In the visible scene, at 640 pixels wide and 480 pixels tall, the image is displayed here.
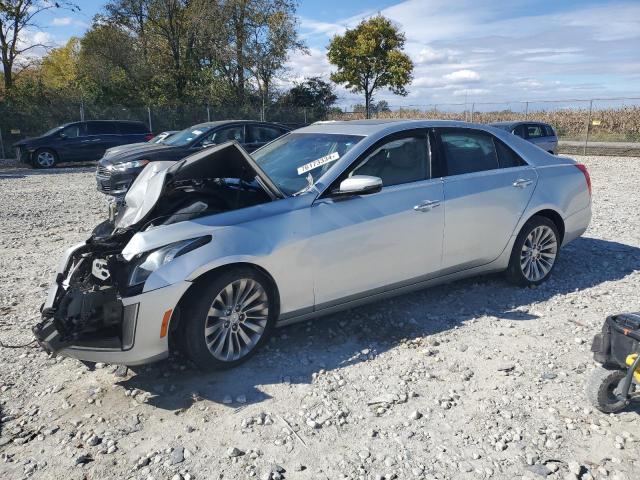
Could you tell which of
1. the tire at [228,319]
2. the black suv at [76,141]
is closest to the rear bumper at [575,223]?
the tire at [228,319]

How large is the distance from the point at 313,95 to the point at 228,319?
3116cm

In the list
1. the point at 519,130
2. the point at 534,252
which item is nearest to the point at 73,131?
the point at 519,130

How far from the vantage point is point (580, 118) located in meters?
29.0

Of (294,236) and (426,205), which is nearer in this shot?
(294,236)

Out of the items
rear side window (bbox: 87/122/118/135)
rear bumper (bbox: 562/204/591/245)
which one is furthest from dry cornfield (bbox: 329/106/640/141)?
rear bumper (bbox: 562/204/591/245)

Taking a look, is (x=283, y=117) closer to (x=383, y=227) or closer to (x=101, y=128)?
(x=101, y=128)

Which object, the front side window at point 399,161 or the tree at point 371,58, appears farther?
the tree at point 371,58

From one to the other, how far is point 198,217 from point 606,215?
742 cm

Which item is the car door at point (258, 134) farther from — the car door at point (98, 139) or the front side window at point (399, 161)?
the car door at point (98, 139)

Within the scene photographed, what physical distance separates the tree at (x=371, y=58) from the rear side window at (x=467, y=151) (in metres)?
27.6

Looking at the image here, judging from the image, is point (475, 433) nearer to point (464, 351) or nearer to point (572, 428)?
point (572, 428)

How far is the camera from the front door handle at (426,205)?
4.27 metres

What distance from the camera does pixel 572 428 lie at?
118 inches

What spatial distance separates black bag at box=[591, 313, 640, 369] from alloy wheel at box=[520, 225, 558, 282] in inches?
78.5
